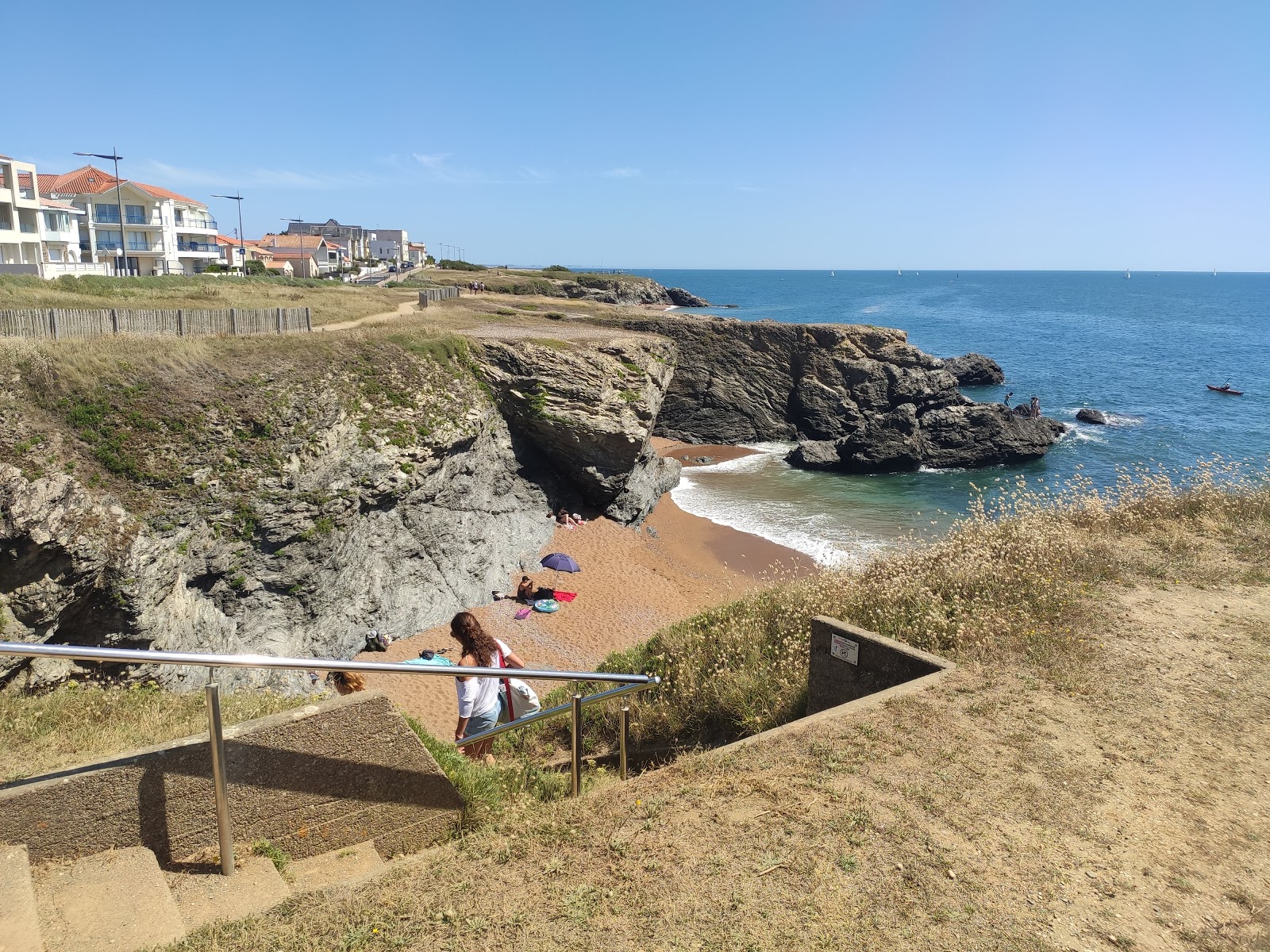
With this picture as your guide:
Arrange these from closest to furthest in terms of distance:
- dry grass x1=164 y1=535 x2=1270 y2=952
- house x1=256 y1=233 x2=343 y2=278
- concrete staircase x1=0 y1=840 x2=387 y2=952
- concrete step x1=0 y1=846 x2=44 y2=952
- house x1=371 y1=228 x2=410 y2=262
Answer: concrete step x1=0 y1=846 x2=44 y2=952, concrete staircase x1=0 y1=840 x2=387 y2=952, dry grass x1=164 y1=535 x2=1270 y2=952, house x1=256 y1=233 x2=343 y2=278, house x1=371 y1=228 x2=410 y2=262

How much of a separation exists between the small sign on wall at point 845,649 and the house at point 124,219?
5578cm

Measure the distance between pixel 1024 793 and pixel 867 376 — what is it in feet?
133

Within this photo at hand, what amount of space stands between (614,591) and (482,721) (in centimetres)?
1469

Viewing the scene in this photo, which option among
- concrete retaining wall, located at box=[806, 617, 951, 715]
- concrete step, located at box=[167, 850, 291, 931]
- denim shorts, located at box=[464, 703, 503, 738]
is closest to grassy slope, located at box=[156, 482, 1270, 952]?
concrete step, located at box=[167, 850, 291, 931]

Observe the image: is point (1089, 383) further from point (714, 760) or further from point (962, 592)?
point (714, 760)

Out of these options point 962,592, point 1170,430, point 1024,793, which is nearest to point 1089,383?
point 1170,430

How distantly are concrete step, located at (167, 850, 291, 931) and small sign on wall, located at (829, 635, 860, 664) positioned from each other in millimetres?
5042

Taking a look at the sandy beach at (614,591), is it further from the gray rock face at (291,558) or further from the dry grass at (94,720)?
the dry grass at (94,720)

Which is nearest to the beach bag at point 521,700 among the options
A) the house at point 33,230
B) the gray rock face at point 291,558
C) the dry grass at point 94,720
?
the dry grass at point 94,720

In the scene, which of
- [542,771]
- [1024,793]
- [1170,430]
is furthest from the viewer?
[1170,430]

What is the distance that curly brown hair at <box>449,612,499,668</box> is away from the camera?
6547mm

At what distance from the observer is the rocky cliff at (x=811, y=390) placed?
130ft

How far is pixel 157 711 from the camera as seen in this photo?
6.75 meters

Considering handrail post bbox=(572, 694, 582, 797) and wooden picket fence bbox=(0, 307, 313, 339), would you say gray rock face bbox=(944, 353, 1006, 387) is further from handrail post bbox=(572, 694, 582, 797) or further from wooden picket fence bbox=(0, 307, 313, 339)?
handrail post bbox=(572, 694, 582, 797)
